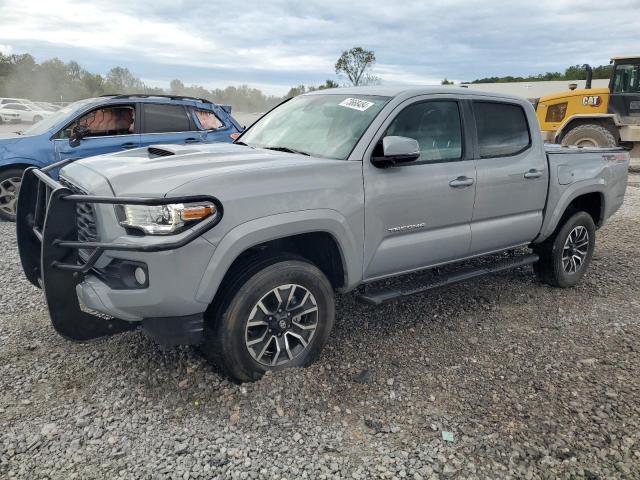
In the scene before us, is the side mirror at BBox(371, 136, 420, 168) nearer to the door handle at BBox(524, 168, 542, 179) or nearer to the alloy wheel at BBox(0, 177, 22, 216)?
the door handle at BBox(524, 168, 542, 179)

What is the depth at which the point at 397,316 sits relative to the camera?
4.41 metres

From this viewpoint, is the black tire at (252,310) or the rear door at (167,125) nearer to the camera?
the black tire at (252,310)

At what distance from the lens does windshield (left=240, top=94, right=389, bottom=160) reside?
359 centimetres

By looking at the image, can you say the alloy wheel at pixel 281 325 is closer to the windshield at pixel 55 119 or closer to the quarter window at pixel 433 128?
the quarter window at pixel 433 128

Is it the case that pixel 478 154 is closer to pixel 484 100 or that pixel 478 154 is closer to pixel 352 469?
pixel 484 100

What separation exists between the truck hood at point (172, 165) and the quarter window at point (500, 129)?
157 cm

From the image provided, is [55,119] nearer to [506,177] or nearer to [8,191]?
[8,191]

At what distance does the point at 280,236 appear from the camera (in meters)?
3.01

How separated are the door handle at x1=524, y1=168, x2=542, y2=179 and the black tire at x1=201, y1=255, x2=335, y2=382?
7.10ft

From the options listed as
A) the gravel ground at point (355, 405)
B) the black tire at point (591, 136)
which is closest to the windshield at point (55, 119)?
the gravel ground at point (355, 405)

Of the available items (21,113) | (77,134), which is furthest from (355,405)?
(21,113)

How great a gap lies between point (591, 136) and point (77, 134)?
11.5 m

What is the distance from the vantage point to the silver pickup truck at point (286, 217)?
2736mm

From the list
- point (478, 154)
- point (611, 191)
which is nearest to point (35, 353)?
point (478, 154)
